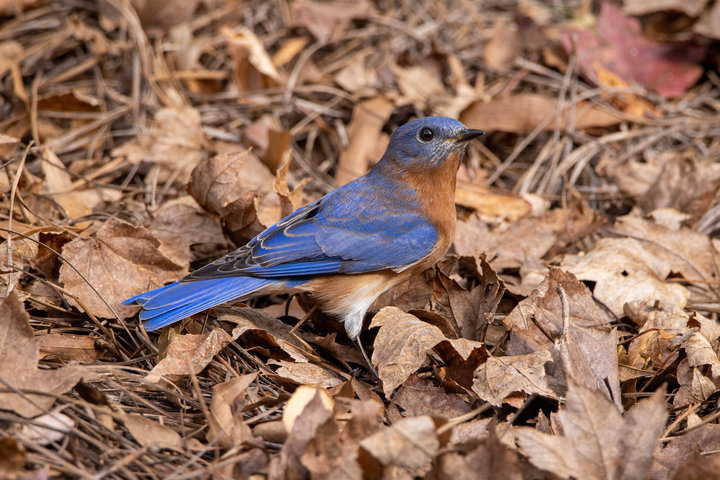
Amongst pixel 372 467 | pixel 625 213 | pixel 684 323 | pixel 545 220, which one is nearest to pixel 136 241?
pixel 372 467

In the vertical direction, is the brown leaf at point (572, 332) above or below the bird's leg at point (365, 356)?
above

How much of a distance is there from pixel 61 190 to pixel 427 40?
383cm

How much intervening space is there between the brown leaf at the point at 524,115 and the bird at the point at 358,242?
1686 mm

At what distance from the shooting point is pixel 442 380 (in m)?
3.75

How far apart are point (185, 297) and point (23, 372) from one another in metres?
1.03

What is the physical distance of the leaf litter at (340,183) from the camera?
9.79 feet

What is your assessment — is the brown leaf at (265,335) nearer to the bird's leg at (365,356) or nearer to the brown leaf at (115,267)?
the bird's leg at (365,356)

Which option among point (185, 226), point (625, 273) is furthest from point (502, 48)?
point (185, 226)

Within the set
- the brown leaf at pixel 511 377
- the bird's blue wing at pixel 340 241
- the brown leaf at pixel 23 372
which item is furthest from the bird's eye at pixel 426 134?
the brown leaf at pixel 23 372

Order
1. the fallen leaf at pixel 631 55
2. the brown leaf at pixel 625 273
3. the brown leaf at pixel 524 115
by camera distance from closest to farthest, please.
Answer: the brown leaf at pixel 625 273, the brown leaf at pixel 524 115, the fallen leaf at pixel 631 55

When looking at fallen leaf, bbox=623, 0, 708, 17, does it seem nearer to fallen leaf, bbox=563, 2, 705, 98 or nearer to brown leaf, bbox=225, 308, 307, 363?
fallen leaf, bbox=563, 2, 705, 98

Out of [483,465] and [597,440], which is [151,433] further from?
[597,440]

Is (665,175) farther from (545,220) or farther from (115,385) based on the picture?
(115,385)

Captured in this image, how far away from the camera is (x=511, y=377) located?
11.7 ft
